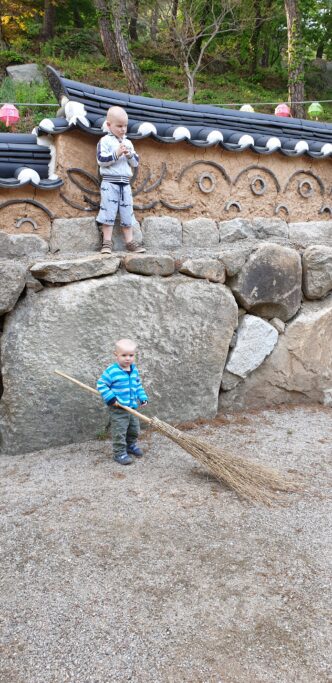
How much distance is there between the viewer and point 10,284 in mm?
3330

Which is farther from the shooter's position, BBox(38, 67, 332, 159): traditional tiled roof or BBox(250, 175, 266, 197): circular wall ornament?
BBox(250, 175, 266, 197): circular wall ornament

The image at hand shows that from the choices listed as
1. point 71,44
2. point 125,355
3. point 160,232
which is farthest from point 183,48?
point 125,355

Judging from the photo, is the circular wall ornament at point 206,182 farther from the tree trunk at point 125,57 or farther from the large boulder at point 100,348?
the tree trunk at point 125,57

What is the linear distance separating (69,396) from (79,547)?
1227 mm

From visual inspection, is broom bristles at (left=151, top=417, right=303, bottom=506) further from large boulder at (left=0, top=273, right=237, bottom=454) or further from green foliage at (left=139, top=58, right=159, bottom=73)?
green foliage at (left=139, top=58, right=159, bottom=73)

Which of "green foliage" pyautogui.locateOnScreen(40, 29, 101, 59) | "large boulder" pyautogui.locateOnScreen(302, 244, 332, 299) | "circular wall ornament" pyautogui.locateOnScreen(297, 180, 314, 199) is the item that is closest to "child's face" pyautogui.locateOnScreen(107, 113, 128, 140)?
"large boulder" pyautogui.locateOnScreen(302, 244, 332, 299)

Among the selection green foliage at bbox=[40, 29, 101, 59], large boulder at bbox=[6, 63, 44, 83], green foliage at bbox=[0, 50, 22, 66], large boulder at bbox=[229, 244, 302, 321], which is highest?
green foliage at bbox=[40, 29, 101, 59]

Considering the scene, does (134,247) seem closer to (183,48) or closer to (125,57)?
(125,57)

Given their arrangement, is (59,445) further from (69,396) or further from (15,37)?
(15,37)

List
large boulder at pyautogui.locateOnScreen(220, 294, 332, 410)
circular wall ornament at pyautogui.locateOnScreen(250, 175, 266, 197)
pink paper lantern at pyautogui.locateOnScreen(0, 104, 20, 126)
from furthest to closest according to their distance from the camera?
1. pink paper lantern at pyautogui.locateOnScreen(0, 104, 20, 126)
2. circular wall ornament at pyautogui.locateOnScreen(250, 175, 266, 197)
3. large boulder at pyautogui.locateOnScreen(220, 294, 332, 410)

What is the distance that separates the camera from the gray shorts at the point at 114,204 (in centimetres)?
385

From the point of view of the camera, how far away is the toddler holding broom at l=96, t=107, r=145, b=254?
376 cm

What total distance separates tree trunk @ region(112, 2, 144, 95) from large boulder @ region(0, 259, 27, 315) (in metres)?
8.98

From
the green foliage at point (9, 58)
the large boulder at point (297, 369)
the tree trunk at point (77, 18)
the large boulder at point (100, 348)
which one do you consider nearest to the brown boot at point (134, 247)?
the large boulder at point (100, 348)
